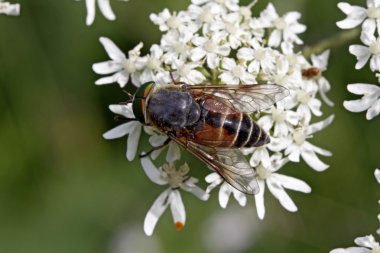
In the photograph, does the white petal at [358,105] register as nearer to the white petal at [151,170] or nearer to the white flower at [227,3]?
the white flower at [227,3]

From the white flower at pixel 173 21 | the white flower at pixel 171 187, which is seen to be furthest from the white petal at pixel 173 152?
the white flower at pixel 173 21

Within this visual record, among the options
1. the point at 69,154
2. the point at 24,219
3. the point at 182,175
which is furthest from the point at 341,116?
the point at 24,219

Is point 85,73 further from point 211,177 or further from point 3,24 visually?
point 211,177

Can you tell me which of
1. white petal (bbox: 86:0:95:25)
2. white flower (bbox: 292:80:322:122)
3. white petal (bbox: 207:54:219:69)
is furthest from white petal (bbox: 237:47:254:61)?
white petal (bbox: 86:0:95:25)

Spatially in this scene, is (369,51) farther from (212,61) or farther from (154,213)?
(154,213)

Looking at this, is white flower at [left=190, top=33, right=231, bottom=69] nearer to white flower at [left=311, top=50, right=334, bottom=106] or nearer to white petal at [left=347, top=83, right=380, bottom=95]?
white flower at [left=311, top=50, right=334, bottom=106]

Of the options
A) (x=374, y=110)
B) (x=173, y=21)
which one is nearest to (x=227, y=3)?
(x=173, y=21)
